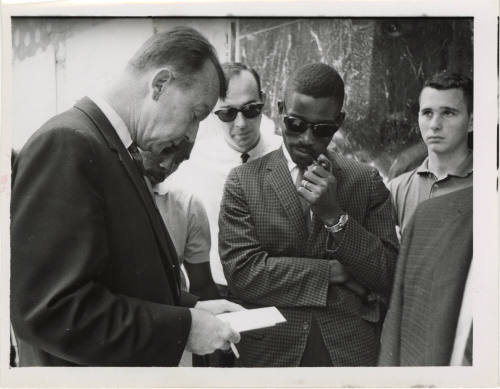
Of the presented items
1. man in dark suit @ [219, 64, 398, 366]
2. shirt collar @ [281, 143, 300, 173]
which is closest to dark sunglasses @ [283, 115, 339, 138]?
man in dark suit @ [219, 64, 398, 366]

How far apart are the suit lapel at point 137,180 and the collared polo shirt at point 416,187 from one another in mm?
1192

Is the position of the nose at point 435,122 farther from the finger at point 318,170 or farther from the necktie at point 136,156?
the necktie at point 136,156

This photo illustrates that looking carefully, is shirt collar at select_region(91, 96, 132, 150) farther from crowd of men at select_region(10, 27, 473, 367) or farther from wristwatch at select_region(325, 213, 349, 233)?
wristwatch at select_region(325, 213, 349, 233)

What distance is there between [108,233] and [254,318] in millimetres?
911

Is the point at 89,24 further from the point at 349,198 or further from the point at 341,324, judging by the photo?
the point at 341,324

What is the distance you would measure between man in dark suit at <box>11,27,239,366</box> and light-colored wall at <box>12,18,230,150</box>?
11 centimetres

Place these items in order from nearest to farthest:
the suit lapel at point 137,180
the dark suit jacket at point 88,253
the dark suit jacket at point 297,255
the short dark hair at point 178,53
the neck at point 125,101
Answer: the dark suit jacket at point 88,253 → the suit lapel at point 137,180 → the neck at point 125,101 → the short dark hair at point 178,53 → the dark suit jacket at point 297,255

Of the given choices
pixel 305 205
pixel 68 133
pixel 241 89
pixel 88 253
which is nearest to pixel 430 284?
pixel 305 205

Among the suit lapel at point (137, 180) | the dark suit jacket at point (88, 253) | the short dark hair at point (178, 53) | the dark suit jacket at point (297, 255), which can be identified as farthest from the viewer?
the dark suit jacket at point (297, 255)

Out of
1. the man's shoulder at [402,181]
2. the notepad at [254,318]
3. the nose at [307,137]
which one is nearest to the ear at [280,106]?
the nose at [307,137]

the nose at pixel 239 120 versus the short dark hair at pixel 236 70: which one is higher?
the short dark hair at pixel 236 70

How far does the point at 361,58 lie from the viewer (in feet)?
9.60

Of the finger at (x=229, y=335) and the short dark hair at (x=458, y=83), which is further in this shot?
the short dark hair at (x=458, y=83)

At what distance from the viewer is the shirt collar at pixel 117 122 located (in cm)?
250
